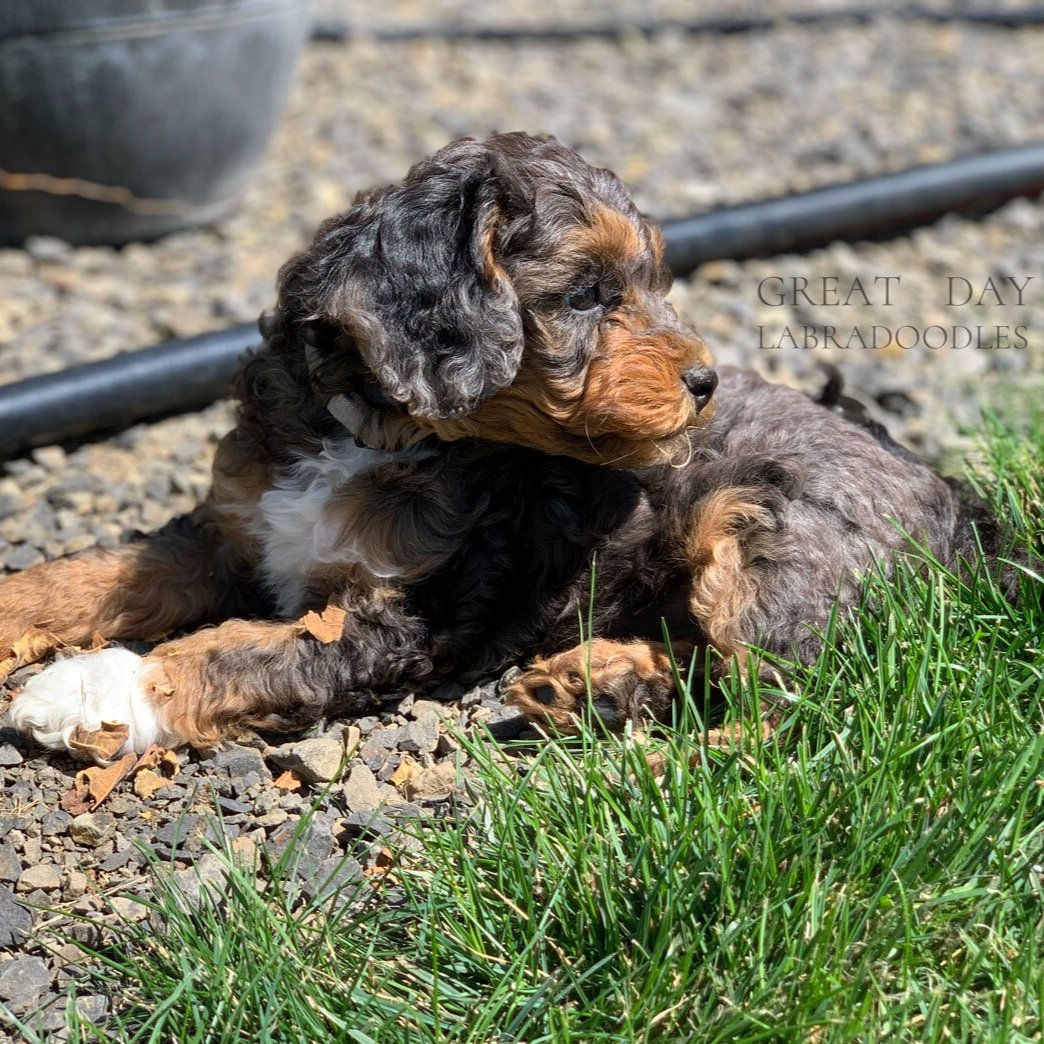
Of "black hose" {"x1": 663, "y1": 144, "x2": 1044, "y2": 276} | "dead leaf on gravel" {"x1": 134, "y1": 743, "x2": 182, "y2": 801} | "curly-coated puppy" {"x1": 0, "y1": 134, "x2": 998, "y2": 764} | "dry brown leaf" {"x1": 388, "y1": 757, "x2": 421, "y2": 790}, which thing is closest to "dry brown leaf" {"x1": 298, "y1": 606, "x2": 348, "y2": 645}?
"curly-coated puppy" {"x1": 0, "y1": 134, "x2": 998, "y2": 764}

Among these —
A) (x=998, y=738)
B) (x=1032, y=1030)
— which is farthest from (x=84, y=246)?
(x=1032, y=1030)

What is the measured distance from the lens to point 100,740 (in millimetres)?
3633

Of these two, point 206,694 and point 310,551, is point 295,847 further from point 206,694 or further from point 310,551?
point 310,551

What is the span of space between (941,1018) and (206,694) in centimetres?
215

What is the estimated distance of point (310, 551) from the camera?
388 centimetres

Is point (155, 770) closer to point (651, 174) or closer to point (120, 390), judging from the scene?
point (120, 390)

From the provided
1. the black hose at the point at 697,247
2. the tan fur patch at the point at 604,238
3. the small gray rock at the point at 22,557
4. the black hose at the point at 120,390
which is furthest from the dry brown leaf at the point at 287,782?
the black hose at the point at 697,247

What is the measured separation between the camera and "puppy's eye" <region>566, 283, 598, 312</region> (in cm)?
370

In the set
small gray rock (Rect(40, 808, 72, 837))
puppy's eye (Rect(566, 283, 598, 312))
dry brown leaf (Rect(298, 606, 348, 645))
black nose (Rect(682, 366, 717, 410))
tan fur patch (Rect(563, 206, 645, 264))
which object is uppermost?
tan fur patch (Rect(563, 206, 645, 264))

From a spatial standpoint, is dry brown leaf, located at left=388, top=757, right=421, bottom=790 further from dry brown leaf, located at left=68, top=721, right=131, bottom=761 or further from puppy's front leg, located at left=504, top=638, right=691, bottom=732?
dry brown leaf, located at left=68, top=721, right=131, bottom=761

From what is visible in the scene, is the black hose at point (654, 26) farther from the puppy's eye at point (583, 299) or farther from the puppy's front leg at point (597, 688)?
the puppy's front leg at point (597, 688)

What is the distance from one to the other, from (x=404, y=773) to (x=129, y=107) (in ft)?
15.3

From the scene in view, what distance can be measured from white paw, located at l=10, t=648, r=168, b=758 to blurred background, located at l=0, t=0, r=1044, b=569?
115cm

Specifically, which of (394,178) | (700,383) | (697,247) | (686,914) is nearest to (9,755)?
(686,914)
